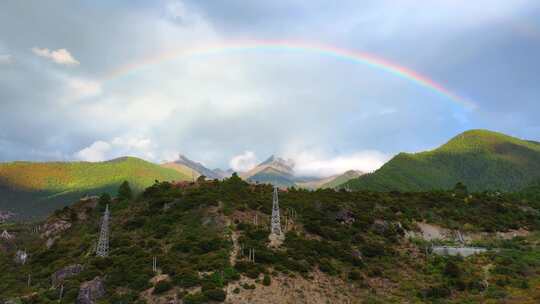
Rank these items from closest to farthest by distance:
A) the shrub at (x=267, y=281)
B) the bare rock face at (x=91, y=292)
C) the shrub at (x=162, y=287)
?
1. the shrub at (x=162, y=287)
2. the bare rock face at (x=91, y=292)
3. the shrub at (x=267, y=281)

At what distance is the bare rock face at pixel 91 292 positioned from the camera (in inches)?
2365

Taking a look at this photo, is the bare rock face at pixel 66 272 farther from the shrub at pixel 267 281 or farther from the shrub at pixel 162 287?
the shrub at pixel 267 281

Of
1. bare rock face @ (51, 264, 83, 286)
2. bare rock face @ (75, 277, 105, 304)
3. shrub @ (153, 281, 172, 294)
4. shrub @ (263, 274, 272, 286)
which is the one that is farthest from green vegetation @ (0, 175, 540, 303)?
bare rock face @ (51, 264, 83, 286)

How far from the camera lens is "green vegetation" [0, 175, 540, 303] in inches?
2475

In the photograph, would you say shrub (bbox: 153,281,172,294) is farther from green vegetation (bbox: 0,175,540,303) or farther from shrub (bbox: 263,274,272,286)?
shrub (bbox: 263,274,272,286)

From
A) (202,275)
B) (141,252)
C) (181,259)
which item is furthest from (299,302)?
(141,252)

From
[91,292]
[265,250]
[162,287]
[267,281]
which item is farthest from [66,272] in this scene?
[267,281]

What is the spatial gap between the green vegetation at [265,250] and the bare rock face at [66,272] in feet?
4.46

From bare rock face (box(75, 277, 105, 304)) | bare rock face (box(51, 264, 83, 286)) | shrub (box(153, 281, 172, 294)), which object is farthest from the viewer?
bare rock face (box(51, 264, 83, 286))

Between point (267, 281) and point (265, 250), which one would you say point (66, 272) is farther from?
point (267, 281)

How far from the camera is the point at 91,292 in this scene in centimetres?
6103

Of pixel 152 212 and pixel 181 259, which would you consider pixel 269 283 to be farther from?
pixel 152 212

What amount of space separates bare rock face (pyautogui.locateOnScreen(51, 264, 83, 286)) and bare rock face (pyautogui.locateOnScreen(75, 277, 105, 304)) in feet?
27.4

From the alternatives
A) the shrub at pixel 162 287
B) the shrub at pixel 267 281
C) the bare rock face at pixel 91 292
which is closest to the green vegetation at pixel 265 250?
the shrub at pixel 162 287
